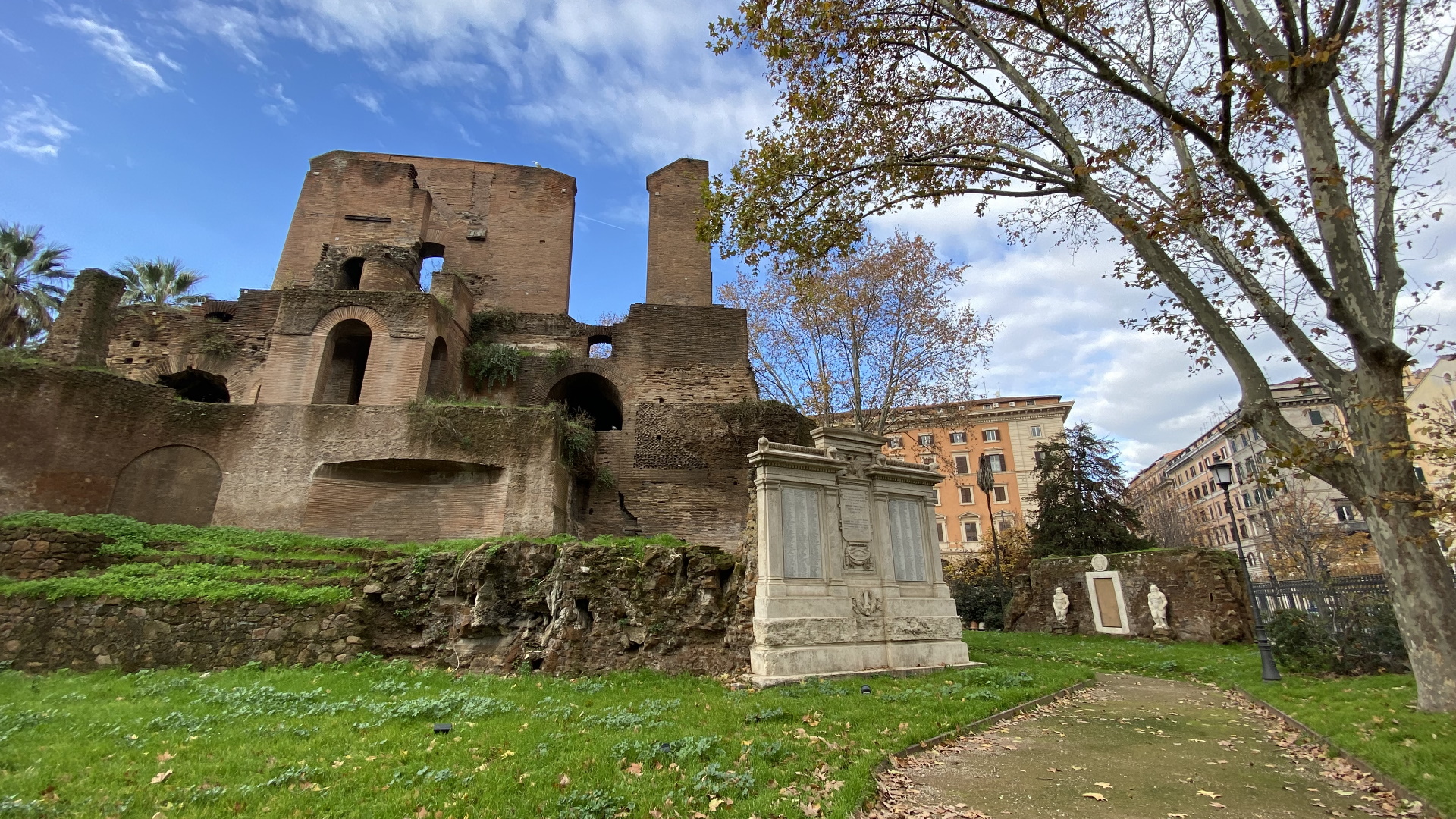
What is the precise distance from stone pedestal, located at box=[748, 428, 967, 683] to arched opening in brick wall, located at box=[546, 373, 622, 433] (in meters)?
10.8

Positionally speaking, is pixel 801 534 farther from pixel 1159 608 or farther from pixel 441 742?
pixel 1159 608

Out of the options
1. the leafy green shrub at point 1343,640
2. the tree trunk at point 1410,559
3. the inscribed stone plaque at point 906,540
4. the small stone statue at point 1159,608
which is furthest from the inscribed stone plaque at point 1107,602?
the tree trunk at point 1410,559

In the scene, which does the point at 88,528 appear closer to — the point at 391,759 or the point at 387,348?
the point at 387,348

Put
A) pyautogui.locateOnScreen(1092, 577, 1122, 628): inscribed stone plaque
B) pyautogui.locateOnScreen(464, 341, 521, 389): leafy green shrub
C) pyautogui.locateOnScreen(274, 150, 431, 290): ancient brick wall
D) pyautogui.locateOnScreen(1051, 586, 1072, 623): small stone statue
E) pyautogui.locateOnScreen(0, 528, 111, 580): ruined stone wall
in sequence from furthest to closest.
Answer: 1. pyautogui.locateOnScreen(274, 150, 431, 290): ancient brick wall
2. pyautogui.locateOnScreen(464, 341, 521, 389): leafy green shrub
3. pyautogui.locateOnScreen(1051, 586, 1072, 623): small stone statue
4. pyautogui.locateOnScreen(1092, 577, 1122, 628): inscribed stone plaque
5. pyautogui.locateOnScreen(0, 528, 111, 580): ruined stone wall

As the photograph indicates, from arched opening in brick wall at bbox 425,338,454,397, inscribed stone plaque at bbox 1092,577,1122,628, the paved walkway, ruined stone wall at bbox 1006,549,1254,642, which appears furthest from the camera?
arched opening in brick wall at bbox 425,338,454,397

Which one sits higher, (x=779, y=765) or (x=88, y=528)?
(x=88, y=528)

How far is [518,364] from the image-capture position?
766 inches

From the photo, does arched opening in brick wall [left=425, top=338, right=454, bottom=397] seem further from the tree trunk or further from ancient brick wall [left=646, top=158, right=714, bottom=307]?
the tree trunk

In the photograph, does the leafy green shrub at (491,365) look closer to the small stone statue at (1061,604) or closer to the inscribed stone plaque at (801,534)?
the inscribed stone plaque at (801,534)

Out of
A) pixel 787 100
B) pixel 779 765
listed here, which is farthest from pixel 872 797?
pixel 787 100

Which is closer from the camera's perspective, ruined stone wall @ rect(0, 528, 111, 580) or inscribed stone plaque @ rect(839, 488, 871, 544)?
inscribed stone plaque @ rect(839, 488, 871, 544)

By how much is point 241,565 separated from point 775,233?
31.9 feet

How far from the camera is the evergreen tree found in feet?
76.4

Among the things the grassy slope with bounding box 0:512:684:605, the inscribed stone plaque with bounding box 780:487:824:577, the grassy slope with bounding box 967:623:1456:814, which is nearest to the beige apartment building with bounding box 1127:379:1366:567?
the grassy slope with bounding box 967:623:1456:814
